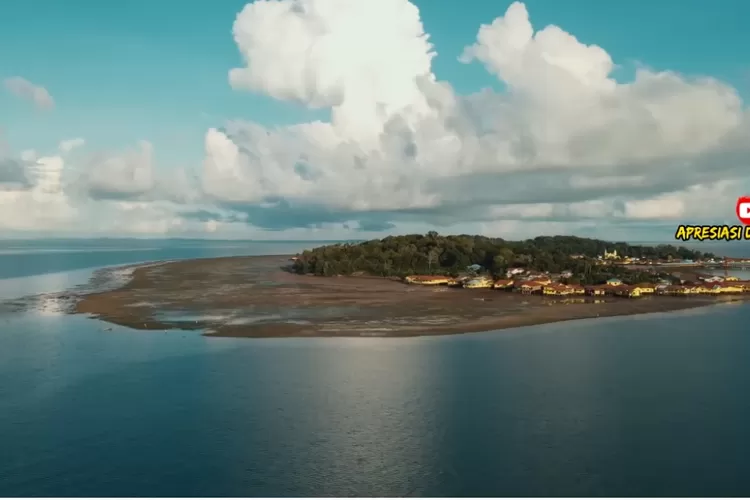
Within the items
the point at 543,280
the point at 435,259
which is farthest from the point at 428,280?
the point at 543,280

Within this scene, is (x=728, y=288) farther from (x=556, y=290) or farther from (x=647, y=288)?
(x=556, y=290)

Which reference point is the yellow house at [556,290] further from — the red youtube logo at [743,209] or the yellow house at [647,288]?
the red youtube logo at [743,209]

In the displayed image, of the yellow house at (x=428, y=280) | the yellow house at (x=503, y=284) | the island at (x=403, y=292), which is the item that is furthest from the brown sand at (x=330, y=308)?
the yellow house at (x=428, y=280)

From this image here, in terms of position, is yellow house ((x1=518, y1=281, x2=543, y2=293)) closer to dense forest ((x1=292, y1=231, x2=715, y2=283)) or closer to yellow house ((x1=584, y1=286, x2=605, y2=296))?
yellow house ((x1=584, y1=286, x2=605, y2=296))

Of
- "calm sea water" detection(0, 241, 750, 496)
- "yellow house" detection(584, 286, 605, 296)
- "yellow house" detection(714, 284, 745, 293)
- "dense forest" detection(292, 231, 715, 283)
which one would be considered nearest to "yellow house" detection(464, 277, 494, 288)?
"dense forest" detection(292, 231, 715, 283)

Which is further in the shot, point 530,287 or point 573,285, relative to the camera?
point 573,285

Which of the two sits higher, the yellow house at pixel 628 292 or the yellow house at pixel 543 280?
the yellow house at pixel 543 280
